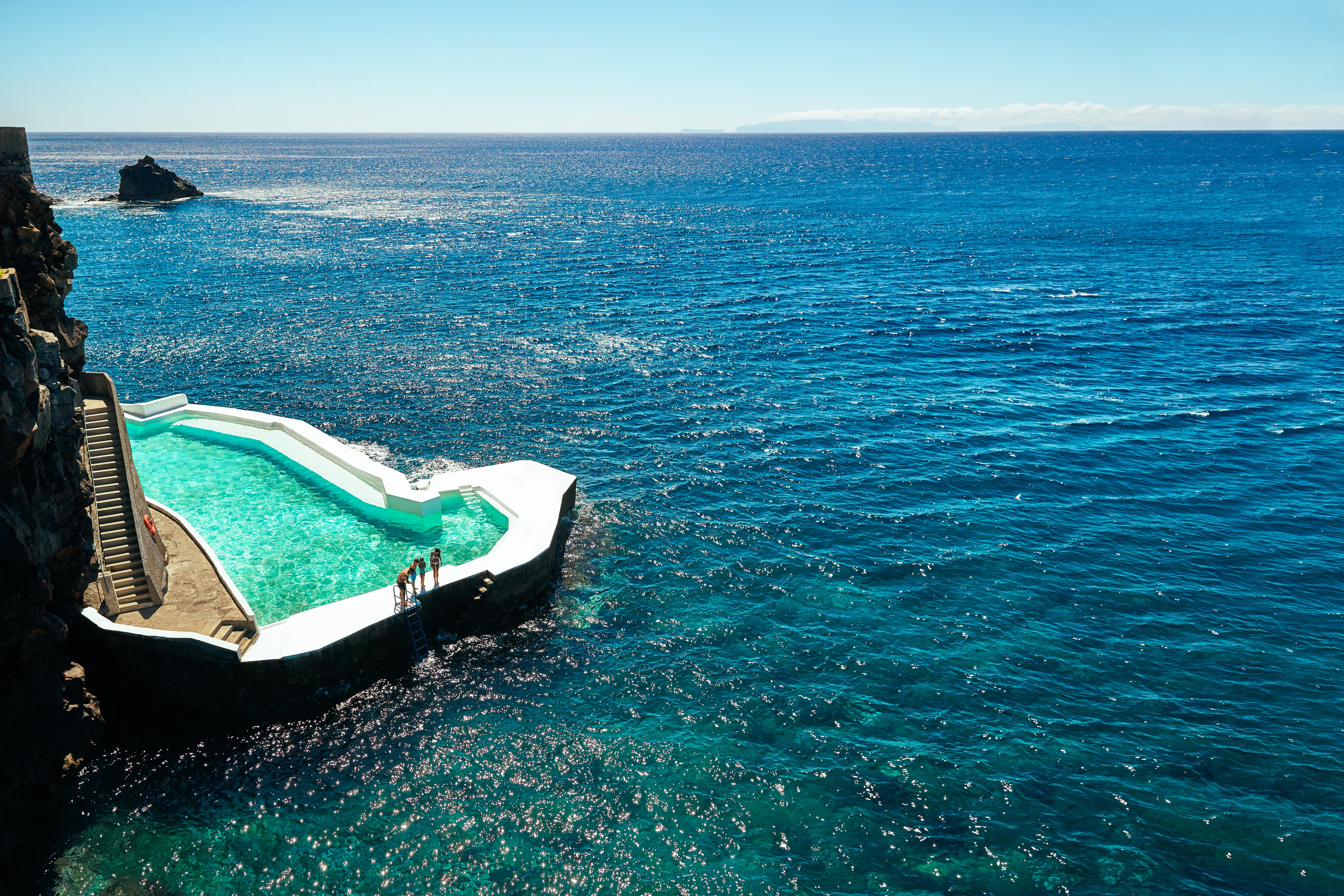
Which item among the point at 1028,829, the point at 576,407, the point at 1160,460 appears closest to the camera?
the point at 1028,829

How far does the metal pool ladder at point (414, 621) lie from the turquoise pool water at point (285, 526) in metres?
2.22

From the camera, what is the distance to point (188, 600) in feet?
92.7

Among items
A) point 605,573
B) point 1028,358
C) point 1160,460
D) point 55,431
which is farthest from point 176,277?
point 1160,460

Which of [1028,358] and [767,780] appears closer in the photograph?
[767,780]

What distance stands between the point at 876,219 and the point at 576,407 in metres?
97.2

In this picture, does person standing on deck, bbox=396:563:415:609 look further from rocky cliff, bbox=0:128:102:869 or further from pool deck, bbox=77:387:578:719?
rocky cliff, bbox=0:128:102:869

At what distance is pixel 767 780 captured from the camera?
2381 centimetres

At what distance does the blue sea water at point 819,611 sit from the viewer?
2175 centimetres

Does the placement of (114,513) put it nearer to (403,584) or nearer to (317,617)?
(317,617)

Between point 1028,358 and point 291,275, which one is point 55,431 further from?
point 291,275

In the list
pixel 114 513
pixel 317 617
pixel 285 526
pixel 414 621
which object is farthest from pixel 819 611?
pixel 114 513

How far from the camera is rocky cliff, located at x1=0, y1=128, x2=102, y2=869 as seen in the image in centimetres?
2227

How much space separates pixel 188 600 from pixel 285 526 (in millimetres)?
6195

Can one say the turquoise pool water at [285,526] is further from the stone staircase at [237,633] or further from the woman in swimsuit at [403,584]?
the woman in swimsuit at [403,584]
